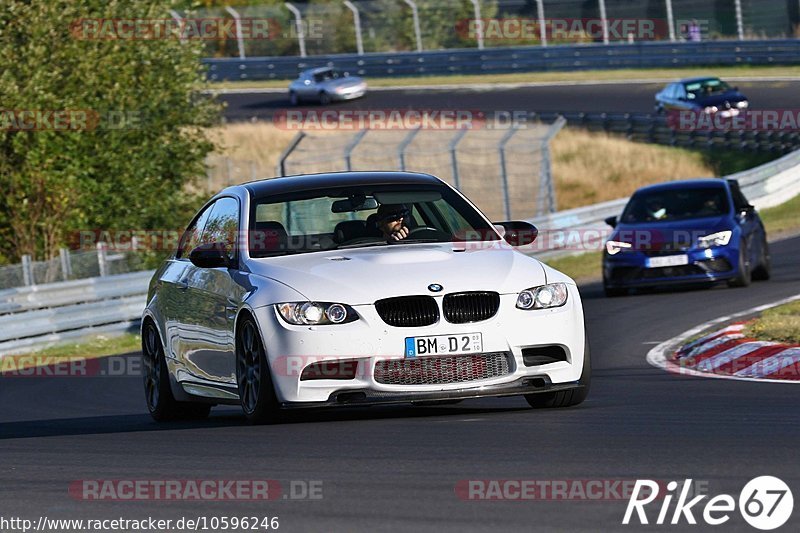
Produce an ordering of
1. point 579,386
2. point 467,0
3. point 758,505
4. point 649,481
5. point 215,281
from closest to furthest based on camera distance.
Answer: point 758,505, point 649,481, point 579,386, point 215,281, point 467,0

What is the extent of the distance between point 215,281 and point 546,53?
47.8 meters

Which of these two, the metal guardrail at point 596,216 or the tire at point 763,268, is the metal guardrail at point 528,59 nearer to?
the metal guardrail at point 596,216

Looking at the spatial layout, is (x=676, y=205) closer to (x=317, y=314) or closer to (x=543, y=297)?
(x=543, y=297)

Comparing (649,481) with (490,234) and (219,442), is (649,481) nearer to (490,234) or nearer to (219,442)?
(219,442)

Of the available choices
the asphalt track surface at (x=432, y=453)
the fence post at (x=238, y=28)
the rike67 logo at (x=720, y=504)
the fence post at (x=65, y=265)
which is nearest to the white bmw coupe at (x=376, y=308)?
the asphalt track surface at (x=432, y=453)

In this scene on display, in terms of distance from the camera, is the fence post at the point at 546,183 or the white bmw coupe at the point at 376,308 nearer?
the white bmw coupe at the point at 376,308

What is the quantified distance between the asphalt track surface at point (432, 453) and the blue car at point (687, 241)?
7960 mm

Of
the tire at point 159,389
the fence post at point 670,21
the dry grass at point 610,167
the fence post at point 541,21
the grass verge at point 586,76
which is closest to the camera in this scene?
the tire at point 159,389

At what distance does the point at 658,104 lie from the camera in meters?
46.6

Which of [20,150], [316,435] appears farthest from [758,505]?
[20,150]

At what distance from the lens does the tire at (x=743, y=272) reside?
65.7 ft

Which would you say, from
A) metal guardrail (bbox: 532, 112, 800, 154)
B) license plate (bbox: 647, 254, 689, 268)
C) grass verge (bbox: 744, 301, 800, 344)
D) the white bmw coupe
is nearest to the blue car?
license plate (bbox: 647, 254, 689, 268)

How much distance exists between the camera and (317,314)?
905 cm

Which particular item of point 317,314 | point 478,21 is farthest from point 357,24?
point 317,314
